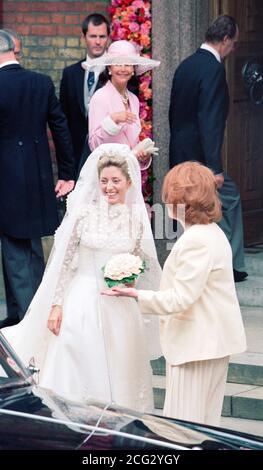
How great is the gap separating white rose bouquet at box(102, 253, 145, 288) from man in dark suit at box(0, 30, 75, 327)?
2556mm

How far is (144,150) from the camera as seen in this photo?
951 cm

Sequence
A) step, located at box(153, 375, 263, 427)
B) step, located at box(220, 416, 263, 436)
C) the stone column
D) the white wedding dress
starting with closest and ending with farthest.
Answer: the white wedding dress < step, located at box(220, 416, 263, 436) < step, located at box(153, 375, 263, 427) < the stone column

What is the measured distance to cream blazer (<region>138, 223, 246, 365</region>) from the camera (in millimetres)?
6246

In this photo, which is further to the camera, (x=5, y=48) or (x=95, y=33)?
(x=95, y=33)

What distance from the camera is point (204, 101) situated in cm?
959

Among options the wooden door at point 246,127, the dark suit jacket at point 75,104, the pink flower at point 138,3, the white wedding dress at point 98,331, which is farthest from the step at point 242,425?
the pink flower at point 138,3

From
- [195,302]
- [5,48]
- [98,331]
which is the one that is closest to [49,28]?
[5,48]

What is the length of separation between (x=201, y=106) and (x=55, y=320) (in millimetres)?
2799

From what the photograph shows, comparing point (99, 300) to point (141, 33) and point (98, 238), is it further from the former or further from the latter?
point (141, 33)

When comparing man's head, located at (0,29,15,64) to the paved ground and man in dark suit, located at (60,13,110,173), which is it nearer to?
man in dark suit, located at (60,13,110,173)

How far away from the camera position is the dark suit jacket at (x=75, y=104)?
10320mm

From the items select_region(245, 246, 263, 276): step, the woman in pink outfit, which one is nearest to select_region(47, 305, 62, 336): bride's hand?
the woman in pink outfit

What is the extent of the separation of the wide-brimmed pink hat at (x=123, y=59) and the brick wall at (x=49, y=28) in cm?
145

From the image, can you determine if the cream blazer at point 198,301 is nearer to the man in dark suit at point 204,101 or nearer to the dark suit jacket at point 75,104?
the man in dark suit at point 204,101
